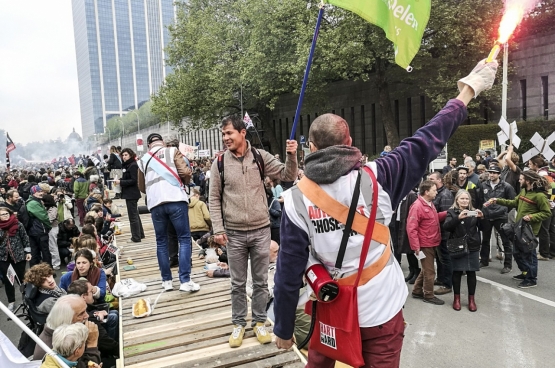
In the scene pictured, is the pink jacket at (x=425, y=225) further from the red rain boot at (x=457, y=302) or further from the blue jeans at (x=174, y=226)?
the blue jeans at (x=174, y=226)

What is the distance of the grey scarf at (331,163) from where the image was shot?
2227 mm

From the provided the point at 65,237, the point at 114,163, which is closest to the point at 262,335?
the point at 65,237

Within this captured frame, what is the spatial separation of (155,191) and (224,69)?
28.4 meters

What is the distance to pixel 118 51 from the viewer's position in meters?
160

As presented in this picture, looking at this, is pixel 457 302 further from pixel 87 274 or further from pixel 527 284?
pixel 87 274

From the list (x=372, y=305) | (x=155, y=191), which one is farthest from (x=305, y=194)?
(x=155, y=191)

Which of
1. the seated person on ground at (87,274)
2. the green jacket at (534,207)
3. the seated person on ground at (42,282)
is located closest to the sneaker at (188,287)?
the seated person on ground at (87,274)

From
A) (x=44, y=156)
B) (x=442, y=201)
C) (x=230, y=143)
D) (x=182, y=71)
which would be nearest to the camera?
(x=230, y=143)

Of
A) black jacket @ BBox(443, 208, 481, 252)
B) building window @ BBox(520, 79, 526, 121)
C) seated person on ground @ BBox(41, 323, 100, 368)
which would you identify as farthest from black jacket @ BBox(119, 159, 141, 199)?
building window @ BBox(520, 79, 526, 121)

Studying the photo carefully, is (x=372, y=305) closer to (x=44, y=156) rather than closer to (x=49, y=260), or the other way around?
(x=49, y=260)

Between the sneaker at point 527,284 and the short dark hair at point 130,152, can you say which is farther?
the short dark hair at point 130,152

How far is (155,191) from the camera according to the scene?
5117 millimetres

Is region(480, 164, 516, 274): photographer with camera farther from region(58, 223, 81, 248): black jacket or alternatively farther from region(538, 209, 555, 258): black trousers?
region(58, 223, 81, 248): black jacket

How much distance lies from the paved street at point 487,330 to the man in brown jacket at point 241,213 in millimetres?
1917
